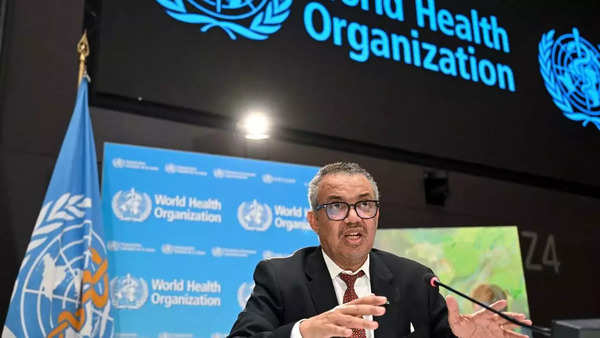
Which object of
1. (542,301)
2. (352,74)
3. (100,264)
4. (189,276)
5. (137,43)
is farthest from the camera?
(542,301)

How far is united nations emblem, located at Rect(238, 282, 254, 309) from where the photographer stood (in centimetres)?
396

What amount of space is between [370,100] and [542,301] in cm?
237

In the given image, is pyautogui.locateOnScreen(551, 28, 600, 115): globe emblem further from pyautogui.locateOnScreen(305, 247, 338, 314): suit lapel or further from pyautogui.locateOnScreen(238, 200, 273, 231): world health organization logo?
pyautogui.locateOnScreen(305, 247, 338, 314): suit lapel

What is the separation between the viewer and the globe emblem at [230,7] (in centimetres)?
477

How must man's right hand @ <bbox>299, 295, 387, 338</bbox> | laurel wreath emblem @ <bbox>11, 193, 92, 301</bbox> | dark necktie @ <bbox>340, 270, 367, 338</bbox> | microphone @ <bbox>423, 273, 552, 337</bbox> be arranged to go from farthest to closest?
1. laurel wreath emblem @ <bbox>11, 193, 92, 301</bbox>
2. dark necktie @ <bbox>340, 270, 367, 338</bbox>
3. man's right hand @ <bbox>299, 295, 387, 338</bbox>
4. microphone @ <bbox>423, 273, 552, 337</bbox>

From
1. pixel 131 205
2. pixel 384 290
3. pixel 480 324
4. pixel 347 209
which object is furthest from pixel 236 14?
pixel 480 324

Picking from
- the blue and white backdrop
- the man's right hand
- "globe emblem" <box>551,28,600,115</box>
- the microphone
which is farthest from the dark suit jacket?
"globe emblem" <box>551,28,600,115</box>

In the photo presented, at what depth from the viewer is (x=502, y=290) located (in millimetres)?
4609

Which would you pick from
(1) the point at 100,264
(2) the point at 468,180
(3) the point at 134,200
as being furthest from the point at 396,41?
(1) the point at 100,264

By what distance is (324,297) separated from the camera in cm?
229

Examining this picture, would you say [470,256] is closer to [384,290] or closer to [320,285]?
[384,290]

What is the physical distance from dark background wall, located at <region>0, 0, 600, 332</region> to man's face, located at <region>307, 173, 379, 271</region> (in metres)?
2.21

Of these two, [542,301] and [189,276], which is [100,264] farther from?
[542,301]

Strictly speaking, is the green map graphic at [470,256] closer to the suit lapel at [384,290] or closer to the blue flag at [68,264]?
the blue flag at [68,264]
